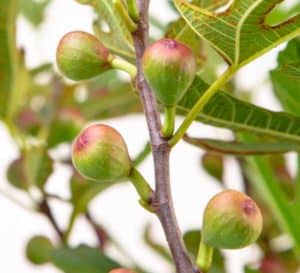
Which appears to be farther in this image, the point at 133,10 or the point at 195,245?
the point at 195,245

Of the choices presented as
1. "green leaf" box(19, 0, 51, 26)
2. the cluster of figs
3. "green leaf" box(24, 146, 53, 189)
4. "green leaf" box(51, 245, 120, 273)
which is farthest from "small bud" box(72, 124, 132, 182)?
"green leaf" box(19, 0, 51, 26)

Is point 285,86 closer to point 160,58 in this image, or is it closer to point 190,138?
point 190,138

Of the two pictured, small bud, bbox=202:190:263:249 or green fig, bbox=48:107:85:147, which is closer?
small bud, bbox=202:190:263:249

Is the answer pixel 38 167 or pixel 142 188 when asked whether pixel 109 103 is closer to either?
pixel 38 167

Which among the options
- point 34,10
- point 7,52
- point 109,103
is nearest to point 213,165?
point 109,103

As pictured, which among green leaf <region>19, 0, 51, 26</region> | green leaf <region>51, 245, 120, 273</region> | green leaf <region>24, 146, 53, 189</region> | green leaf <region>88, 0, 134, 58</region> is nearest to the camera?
green leaf <region>88, 0, 134, 58</region>

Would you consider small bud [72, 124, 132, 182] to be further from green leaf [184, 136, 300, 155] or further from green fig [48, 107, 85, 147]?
green fig [48, 107, 85, 147]
